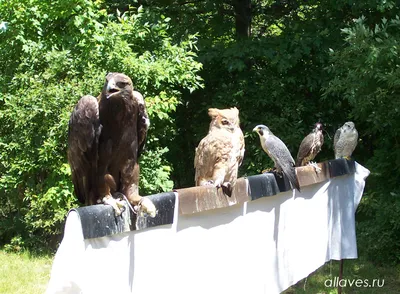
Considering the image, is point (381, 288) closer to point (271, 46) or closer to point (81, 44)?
point (271, 46)

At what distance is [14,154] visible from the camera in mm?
7008

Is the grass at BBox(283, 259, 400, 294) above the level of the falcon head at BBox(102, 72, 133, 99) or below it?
below

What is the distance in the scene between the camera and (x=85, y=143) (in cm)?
275

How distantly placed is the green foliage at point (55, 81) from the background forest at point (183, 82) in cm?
2

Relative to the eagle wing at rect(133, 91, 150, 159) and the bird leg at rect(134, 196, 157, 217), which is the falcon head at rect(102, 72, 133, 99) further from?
the bird leg at rect(134, 196, 157, 217)

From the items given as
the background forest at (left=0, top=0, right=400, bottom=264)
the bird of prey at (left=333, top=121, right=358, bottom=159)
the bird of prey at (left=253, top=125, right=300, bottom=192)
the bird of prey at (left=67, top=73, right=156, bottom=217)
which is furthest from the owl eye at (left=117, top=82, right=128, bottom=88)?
the background forest at (left=0, top=0, right=400, bottom=264)

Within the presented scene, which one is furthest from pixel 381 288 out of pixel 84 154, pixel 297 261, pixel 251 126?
pixel 84 154

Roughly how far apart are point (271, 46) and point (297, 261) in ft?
14.9

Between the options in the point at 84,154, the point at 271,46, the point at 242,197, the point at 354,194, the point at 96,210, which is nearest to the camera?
the point at 96,210

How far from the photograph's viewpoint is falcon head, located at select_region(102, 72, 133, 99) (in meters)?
2.76

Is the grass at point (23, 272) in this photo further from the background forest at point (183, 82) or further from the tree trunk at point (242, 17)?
the tree trunk at point (242, 17)

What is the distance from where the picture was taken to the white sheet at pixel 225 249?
2.27 m

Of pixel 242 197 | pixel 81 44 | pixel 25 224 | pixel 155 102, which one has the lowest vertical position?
pixel 25 224

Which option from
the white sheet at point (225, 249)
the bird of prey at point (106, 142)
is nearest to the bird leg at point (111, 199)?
the bird of prey at point (106, 142)
